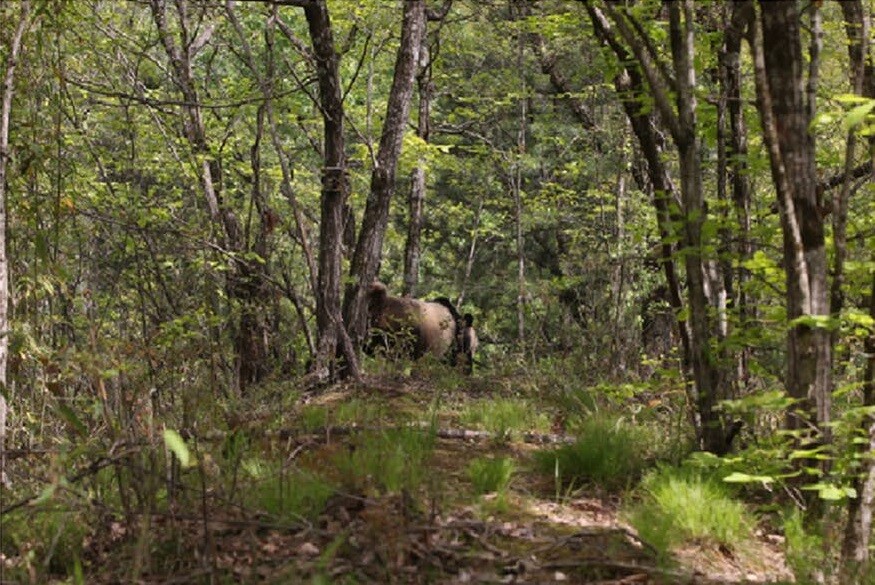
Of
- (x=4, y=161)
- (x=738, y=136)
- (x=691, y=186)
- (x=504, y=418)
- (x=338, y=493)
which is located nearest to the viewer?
(x=338, y=493)

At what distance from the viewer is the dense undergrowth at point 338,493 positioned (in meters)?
3.39

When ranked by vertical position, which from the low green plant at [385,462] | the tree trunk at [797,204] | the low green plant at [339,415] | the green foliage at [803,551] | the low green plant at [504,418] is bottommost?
the green foliage at [803,551]

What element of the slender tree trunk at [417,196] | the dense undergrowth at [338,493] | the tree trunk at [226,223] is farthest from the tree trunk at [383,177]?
the slender tree trunk at [417,196]

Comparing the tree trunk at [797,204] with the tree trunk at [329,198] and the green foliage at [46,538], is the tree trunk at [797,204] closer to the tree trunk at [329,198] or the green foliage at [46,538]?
the green foliage at [46,538]

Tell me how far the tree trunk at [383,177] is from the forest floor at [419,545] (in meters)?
4.34

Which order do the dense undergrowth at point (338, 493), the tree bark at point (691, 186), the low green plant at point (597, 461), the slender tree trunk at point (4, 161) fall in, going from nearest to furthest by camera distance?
the dense undergrowth at point (338, 493), the tree bark at point (691, 186), the low green plant at point (597, 461), the slender tree trunk at point (4, 161)

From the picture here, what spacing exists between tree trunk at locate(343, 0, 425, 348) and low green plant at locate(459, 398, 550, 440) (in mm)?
2328

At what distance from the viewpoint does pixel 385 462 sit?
14.2 ft

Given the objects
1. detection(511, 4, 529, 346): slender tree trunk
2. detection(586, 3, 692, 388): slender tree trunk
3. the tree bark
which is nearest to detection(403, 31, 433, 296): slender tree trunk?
detection(511, 4, 529, 346): slender tree trunk

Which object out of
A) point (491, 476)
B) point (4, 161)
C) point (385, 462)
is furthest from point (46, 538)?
point (4, 161)

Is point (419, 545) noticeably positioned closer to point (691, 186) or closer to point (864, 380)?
point (864, 380)

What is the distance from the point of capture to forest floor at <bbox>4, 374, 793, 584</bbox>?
326 cm

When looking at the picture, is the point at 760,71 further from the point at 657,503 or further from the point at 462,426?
the point at 462,426

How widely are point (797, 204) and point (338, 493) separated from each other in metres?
2.59
